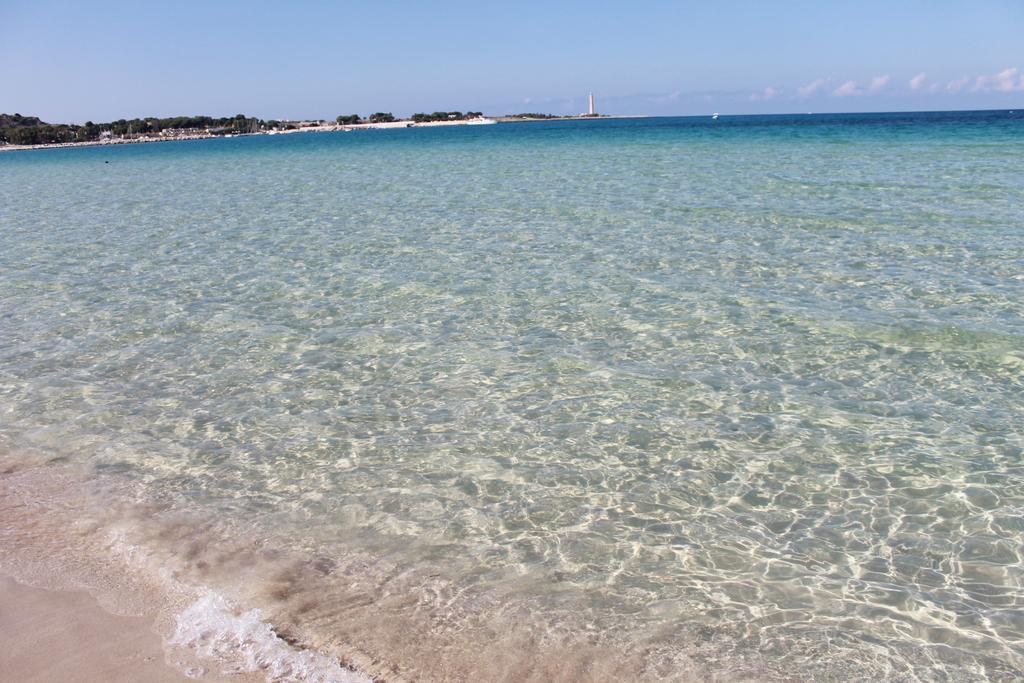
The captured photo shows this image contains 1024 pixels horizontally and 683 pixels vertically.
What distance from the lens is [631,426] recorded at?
23.2 ft

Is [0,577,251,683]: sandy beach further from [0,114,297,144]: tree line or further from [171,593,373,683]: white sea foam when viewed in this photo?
[0,114,297,144]: tree line

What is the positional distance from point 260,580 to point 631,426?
3.55 m

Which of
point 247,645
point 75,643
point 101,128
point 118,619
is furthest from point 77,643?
point 101,128

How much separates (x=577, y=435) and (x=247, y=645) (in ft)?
11.5

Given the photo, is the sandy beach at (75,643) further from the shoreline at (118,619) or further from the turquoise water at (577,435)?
the turquoise water at (577,435)

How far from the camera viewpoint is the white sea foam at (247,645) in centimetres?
398

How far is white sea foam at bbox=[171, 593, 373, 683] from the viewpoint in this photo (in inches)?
157

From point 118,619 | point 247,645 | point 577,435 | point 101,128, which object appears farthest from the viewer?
point 101,128

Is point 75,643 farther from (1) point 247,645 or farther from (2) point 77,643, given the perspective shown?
(1) point 247,645

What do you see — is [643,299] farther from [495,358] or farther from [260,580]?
[260,580]

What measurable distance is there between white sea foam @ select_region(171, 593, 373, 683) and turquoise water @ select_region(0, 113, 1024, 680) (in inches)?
6.5

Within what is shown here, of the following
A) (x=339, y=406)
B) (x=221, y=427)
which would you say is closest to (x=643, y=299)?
(x=339, y=406)

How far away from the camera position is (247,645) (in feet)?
13.8

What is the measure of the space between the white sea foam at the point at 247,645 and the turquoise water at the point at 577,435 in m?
0.16
